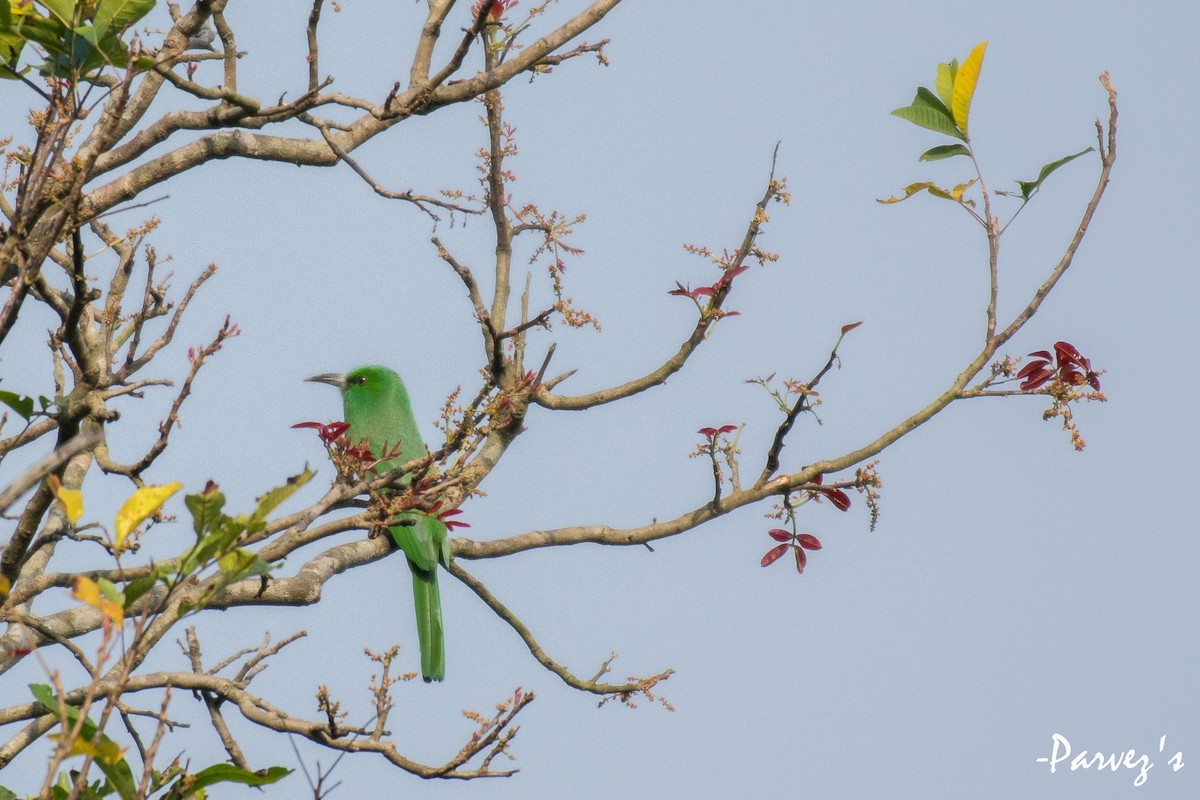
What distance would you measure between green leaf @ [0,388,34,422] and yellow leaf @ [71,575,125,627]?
4.50 feet

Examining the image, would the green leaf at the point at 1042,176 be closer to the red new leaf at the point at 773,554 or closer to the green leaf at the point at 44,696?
the red new leaf at the point at 773,554

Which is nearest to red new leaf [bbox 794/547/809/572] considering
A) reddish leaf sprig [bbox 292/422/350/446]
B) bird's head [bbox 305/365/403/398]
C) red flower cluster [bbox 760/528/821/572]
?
red flower cluster [bbox 760/528/821/572]

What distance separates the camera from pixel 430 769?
291cm

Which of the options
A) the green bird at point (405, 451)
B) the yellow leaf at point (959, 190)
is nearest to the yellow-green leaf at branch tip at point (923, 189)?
the yellow leaf at point (959, 190)

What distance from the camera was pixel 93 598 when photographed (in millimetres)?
1919

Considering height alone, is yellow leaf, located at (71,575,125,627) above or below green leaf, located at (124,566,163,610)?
below

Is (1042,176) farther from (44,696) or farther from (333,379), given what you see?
(333,379)

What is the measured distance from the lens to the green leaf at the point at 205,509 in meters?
2.09

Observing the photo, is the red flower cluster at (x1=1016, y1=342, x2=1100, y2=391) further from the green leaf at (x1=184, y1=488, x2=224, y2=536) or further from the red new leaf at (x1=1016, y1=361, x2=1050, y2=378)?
the green leaf at (x1=184, y1=488, x2=224, y2=536)

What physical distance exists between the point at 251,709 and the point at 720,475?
70.2 inches

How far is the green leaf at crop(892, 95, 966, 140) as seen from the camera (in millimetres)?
3955

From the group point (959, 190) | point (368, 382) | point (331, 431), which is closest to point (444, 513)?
point (331, 431)

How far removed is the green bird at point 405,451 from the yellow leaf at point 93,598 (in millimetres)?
2976

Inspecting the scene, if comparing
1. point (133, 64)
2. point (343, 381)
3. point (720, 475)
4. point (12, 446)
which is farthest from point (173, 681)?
point (343, 381)
